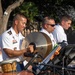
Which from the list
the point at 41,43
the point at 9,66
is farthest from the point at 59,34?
the point at 9,66

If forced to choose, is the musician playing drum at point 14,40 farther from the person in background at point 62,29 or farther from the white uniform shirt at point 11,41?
the person in background at point 62,29

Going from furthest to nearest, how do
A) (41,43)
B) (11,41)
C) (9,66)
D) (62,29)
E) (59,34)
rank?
(62,29)
(59,34)
(11,41)
(41,43)
(9,66)

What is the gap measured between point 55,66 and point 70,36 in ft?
11.3

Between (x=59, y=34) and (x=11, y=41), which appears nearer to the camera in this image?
(x=11, y=41)

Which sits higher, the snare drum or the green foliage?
the green foliage

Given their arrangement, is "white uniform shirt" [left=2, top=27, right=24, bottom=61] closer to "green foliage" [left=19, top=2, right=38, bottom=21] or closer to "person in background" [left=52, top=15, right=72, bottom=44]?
"person in background" [left=52, top=15, right=72, bottom=44]

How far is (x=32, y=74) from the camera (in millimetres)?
4770

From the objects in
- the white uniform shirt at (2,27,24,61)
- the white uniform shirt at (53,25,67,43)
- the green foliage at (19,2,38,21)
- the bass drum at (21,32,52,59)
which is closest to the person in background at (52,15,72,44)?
the white uniform shirt at (53,25,67,43)

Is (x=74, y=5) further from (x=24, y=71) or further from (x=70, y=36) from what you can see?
(x=24, y=71)

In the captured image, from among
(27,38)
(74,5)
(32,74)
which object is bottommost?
(32,74)

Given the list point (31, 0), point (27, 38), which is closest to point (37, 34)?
point (27, 38)

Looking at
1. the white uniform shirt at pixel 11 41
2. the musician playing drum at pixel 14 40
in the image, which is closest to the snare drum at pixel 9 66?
the musician playing drum at pixel 14 40

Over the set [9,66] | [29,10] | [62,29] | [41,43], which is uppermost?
[29,10]

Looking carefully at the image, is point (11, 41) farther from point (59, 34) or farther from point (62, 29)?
point (62, 29)
